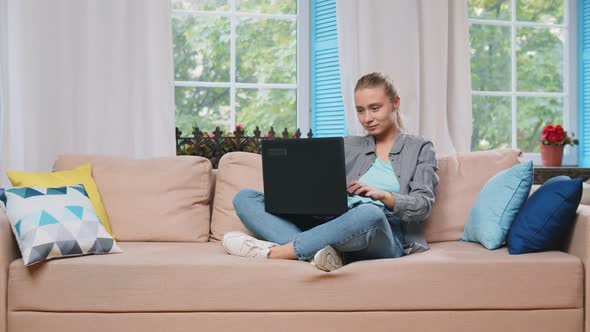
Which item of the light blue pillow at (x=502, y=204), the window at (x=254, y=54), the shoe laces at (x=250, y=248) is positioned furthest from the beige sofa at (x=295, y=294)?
the window at (x=254, y=54)

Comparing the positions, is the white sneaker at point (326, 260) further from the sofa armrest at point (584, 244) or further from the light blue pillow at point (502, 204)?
the sofa armrest at point (584, 244)

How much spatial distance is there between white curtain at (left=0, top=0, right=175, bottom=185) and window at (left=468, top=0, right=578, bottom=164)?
2192 millimetres

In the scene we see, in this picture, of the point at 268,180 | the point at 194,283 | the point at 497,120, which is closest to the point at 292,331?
the point at 194,283

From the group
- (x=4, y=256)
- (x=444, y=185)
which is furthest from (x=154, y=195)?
(x=444, y=185)

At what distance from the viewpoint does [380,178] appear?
275cm

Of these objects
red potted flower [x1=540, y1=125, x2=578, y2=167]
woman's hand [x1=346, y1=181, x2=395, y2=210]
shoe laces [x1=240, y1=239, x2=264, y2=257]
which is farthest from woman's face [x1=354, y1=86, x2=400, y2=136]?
red potted flower [x1=540, y1=125, x2=578, y2=167]

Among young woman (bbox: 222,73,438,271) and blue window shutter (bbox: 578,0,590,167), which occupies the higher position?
blue window shutter (bbox: 578,0,590,167)

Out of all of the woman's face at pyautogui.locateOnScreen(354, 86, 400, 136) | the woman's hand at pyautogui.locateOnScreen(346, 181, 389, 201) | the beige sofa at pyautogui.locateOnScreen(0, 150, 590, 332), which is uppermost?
the woman's face at pyautogui.locateOnScreen(354, 86, 400, 136)

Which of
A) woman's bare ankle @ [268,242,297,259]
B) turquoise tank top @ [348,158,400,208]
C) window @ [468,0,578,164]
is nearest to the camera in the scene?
woman's bare ankle @ [268,242,297,259]

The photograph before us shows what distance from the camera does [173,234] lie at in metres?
2.93

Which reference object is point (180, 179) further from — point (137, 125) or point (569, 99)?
point (569, 99)

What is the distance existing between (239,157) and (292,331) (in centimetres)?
99

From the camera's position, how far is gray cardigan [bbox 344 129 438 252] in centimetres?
259

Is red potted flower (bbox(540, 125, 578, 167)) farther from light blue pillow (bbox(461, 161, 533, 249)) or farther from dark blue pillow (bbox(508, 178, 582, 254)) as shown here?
dark blue pillow (bbox(508, 178, 582, 254))
